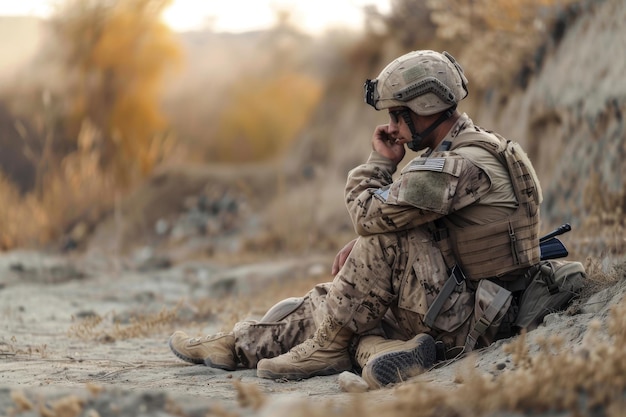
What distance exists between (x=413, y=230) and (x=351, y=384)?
702 millimetres

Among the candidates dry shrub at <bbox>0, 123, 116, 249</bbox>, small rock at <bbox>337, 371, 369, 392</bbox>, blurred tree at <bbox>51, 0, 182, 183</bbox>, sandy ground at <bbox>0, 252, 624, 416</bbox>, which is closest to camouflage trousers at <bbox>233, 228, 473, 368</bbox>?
sandy ground at <bbox>0, 252, 624, 416</bbox>

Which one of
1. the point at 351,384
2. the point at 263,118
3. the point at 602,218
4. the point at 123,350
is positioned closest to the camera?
the point at 351,384

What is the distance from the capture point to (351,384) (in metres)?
3.14

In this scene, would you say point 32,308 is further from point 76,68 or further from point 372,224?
point 76,68

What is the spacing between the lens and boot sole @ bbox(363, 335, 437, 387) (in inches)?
124

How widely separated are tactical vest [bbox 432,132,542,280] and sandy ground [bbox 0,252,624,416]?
0.30 meters

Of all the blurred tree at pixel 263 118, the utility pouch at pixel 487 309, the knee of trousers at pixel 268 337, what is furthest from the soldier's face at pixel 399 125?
the blurred tree at pixel 263 118

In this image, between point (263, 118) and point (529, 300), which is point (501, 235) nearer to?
point (529, 300)

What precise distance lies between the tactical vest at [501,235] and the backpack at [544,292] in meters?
0.13

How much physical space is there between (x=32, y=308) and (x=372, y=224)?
412 cm

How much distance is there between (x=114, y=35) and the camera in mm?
16172

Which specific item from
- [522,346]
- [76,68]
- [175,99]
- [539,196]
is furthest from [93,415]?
[175,99]

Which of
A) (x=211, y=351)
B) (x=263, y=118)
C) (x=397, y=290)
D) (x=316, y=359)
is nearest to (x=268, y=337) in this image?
(x=211, y=351)

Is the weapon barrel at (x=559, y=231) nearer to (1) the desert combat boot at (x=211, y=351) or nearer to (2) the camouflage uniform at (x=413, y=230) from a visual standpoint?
(2) the camouflage uniform at (x=413, y=230)
